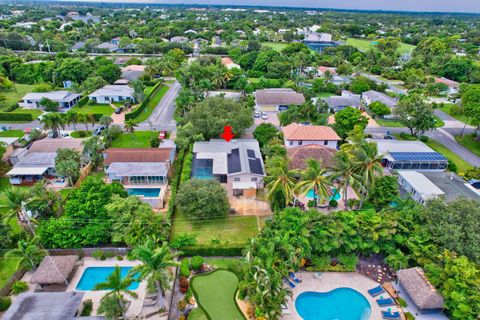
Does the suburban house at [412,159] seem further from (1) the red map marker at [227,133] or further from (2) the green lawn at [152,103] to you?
(2) the green lawn at [152,103]

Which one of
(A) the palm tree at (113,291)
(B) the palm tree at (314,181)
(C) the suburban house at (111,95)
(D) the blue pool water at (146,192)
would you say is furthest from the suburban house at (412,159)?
(C) the suburban house at (111,95)

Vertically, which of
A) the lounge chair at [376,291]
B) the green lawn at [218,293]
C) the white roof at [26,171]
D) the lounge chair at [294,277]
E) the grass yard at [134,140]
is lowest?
the green lawn at [218,293]

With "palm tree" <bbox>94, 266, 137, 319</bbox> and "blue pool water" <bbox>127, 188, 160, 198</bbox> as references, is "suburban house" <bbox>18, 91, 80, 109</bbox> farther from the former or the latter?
"palm tree" <bbox>94, 266, 137, 319</bbox>

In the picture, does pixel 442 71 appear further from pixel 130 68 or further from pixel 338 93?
pixel 130 68

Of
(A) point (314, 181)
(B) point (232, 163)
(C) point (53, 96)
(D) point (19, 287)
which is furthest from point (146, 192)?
(C) point (53, 96)

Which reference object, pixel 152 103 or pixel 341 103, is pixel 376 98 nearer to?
pixel 341 103

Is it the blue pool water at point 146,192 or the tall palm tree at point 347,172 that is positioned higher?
the tall palm tree at point 347,172

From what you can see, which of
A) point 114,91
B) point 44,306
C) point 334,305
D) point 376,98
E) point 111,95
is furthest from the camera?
point 376,98
